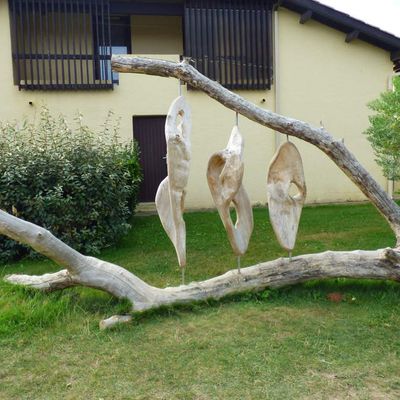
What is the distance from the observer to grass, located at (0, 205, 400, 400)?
8.59 ft

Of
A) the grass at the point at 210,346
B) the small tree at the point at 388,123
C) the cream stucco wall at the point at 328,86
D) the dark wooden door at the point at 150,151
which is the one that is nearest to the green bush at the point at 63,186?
the grass at the point at 210,346

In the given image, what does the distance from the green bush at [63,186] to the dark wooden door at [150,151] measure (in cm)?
395

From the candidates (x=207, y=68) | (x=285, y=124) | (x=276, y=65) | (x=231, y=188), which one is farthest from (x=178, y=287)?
(x=276, y=65)

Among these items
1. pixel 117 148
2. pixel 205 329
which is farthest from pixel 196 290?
pixel 117 148

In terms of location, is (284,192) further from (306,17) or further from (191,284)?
(306,17)

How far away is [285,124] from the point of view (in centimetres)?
385

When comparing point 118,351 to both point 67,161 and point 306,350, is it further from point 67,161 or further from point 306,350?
point 67,161

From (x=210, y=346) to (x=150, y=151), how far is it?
25.0ft

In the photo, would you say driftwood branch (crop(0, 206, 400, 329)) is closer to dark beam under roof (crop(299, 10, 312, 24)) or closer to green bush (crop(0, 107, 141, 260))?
green bush (crop(0, 107, 141, 260))

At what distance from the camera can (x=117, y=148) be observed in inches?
261

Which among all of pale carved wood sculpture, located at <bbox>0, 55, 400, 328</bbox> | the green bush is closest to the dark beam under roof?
the green bush

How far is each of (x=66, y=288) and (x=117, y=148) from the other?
2.95 m

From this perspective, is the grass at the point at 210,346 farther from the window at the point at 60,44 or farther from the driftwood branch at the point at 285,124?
the window at the point at 60,44

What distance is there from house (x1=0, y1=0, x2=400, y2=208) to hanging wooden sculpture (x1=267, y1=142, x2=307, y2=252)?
21.2ft
